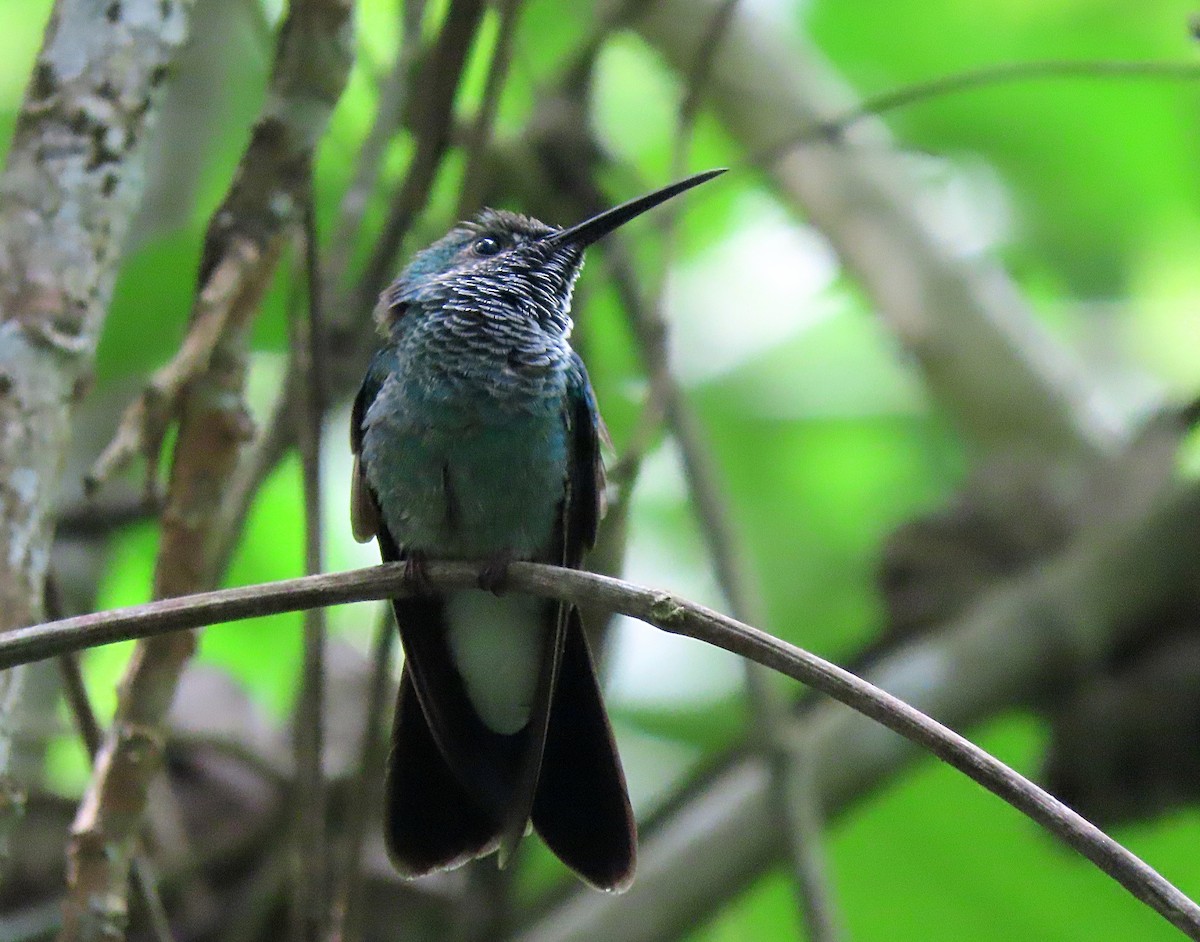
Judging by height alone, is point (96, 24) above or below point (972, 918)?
above

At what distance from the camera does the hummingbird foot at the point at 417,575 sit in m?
2.12

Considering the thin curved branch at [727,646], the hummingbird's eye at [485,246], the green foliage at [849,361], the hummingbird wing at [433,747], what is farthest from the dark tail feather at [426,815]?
the green foliage at [849,361]

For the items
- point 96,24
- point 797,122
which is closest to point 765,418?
point 797,122

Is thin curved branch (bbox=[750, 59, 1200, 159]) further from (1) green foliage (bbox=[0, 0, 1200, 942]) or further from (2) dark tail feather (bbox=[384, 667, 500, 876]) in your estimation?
(2) dark tail feather (bbox=[384, 667, 500, 876])

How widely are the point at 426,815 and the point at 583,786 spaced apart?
0.28 m

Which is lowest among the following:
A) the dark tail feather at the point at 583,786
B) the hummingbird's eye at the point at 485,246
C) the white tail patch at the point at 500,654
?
the dark tail feather at the point at 583,786

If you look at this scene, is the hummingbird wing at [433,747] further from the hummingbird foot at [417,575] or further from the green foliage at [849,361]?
the green foliage at [849,361]

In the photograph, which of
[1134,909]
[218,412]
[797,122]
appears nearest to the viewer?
[218,412]

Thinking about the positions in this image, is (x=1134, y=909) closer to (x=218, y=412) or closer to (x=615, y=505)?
(x=615, y=505)

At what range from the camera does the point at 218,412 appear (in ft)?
8.32

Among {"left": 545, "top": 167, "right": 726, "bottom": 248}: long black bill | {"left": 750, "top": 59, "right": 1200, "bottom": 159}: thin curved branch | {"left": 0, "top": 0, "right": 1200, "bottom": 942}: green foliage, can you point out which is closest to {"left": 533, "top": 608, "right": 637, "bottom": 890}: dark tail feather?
{"left": 545, "top": 167, "right": 726, "bottom": 248}: long black bill

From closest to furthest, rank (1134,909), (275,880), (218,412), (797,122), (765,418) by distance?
(218,412) → (275,880) → (1134,909) → (797,122) → (765,418)

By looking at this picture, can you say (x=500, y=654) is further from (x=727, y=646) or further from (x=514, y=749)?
(x=727, y=646)

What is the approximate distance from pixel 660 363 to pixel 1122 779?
172 centimetres
